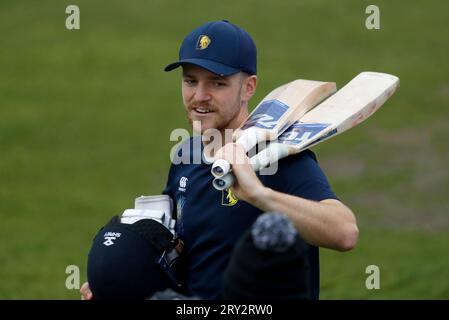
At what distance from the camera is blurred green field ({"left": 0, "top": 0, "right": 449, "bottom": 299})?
9391mm

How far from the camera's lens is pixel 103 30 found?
1686 cm

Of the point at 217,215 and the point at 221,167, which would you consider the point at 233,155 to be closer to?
the point at 221,167

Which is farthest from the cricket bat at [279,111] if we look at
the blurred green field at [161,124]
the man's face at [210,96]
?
the blurred green field at [161,124]

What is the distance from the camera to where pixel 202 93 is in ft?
13.1

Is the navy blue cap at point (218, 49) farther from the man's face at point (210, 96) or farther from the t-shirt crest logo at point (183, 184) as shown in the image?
the t-shirt crest logo at point (183, 184)

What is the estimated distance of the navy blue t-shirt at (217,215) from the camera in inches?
145

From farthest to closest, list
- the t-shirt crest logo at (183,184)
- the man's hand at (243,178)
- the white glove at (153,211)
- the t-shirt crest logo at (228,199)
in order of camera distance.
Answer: the t-shirt crest logo at (183,184) → the white glove at (153,211) → the t-shirt crest logo at (228,199) → the man's hand at (243,178)

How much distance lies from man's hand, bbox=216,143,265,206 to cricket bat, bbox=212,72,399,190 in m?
0.10

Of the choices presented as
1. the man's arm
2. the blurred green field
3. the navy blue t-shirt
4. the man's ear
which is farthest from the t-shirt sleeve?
the blurred green field

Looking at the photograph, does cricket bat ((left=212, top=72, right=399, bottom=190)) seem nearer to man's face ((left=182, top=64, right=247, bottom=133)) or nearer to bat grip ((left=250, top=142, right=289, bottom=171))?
bat grip ((left=250, top=142, right=289, bottom=171))

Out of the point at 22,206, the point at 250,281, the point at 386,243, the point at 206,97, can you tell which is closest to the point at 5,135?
the point at 22,206

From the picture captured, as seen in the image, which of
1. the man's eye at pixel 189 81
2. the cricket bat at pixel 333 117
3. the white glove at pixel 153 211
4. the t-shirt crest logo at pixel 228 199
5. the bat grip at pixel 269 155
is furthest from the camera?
the man's eye at pixel 189 81

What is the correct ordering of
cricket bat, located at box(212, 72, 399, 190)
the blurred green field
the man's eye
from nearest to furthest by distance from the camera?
1. cricket bat, located at box(212, 72, 399, 190)
2. the man's eye
3. the blurred green field

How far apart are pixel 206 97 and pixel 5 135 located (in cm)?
976
